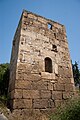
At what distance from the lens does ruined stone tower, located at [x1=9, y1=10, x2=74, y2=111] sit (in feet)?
17.8

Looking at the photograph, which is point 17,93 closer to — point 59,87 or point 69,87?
point 59,87

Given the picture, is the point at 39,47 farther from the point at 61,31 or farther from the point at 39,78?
the point at 61,31

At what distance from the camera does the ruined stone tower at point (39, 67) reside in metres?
5.43

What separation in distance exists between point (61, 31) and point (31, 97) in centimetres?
424

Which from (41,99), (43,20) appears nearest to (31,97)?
(41,99)

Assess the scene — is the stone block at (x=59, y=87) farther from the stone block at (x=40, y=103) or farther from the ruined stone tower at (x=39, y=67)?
the stone block at (x=40, y=103)

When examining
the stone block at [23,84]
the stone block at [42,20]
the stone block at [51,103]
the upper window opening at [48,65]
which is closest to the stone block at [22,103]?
the stone block at [23,84]

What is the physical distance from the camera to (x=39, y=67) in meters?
6.10

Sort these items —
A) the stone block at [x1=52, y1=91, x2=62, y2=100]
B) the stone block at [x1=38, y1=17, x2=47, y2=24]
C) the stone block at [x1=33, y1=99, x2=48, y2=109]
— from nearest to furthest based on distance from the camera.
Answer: the stone block at [x1=33, y1=99, x2=48, y2=109], the stone block at [x1=52, y1=91, x2=62, y2=100], the stone block at [x1=38, y1=17, x2=47, y2=24]

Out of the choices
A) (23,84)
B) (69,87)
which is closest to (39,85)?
(23,84)

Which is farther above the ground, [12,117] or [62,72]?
[62,72]

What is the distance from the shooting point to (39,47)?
257 inches

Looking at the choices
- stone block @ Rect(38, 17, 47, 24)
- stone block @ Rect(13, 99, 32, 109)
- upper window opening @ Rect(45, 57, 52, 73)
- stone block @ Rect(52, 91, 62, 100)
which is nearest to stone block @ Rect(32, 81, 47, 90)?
stone block @ Rect(52, 91, 62, 100)

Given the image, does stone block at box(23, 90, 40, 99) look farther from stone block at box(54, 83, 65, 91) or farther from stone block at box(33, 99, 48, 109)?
stone block at box(54, 83, 65, 91)
